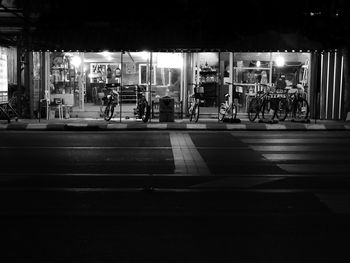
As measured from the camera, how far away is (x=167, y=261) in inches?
213

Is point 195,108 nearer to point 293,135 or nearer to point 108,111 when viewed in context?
point 108,111

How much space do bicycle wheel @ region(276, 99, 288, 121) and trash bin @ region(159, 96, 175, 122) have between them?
3.92 meters

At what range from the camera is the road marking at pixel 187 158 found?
10.6 meters

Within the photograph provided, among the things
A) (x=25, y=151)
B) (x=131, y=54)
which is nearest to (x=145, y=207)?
(x=25, y=151)

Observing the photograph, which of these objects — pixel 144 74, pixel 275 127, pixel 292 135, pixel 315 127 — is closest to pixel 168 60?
pixel 144 74

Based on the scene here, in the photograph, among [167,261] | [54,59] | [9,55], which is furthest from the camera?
[9,55]

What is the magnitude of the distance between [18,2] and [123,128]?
712cm

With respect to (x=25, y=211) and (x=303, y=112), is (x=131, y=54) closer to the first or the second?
(x=303, y=112)

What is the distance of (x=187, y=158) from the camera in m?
12.2

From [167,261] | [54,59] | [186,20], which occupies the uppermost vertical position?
[186,20]

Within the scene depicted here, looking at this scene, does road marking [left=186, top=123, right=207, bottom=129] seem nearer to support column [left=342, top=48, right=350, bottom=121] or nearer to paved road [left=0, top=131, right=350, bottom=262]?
paved road [left=0, top=131, right=350, bottom=262]

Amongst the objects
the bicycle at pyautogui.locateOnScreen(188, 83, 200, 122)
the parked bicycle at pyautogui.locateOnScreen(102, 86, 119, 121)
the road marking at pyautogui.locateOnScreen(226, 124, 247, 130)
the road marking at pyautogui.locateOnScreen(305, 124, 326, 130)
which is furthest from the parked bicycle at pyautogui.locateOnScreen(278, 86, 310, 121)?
the parked bicycle at pyautogui.locateOnScreen(102, 86, 119, 121)

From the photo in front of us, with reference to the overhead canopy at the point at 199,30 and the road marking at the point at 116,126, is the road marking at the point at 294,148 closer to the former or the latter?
the road marking at the point at 116,126

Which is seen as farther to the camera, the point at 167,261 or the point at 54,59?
the point at 54,59
